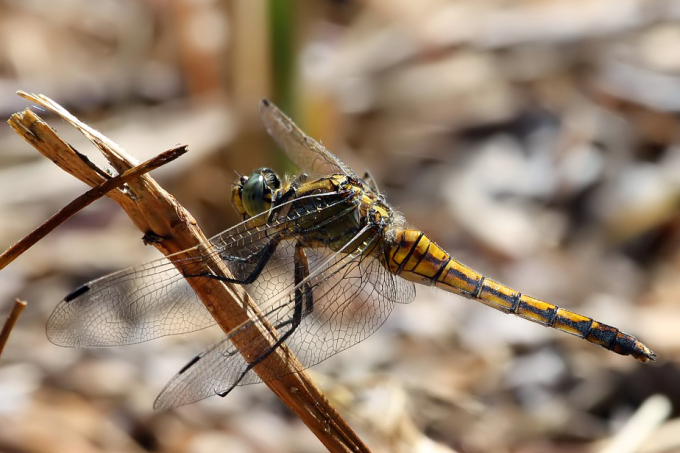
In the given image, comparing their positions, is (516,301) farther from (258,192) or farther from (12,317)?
(12,317)

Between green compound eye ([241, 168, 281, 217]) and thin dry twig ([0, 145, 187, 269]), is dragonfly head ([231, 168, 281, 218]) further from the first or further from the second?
thin dry twig ([0, 145, 187, 269])

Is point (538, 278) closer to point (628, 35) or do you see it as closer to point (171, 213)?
point (628, 35)

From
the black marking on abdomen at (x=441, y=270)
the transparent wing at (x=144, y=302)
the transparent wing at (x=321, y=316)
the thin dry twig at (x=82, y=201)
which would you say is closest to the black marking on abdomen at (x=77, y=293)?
the transparent wing at (x=144, y=302)

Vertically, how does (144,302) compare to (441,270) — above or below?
above

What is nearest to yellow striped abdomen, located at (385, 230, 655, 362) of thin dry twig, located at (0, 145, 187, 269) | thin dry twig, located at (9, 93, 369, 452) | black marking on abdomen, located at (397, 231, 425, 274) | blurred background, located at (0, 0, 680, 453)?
black marking on abdomen, located at (397, 231, 425, 274)

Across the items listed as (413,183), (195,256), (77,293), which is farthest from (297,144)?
(413,183)

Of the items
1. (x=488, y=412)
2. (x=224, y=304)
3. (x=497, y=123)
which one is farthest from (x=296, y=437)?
(x=497, y=123)
